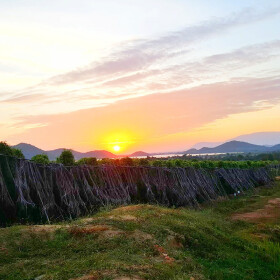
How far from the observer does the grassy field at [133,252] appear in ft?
18.6

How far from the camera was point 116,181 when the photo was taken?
15.9 m

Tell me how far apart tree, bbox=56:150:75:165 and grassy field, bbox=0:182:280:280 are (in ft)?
17.2

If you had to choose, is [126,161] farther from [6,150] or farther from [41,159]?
[6,150]

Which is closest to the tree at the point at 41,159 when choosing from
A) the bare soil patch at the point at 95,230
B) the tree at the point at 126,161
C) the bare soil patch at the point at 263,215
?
the bare soil patch at the point at 95,230

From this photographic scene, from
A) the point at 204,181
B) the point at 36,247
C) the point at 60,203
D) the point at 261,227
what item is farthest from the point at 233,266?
the point at 204,181

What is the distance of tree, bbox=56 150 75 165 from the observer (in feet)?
47.6

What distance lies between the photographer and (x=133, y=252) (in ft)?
22.3

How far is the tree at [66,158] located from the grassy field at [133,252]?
5252mm

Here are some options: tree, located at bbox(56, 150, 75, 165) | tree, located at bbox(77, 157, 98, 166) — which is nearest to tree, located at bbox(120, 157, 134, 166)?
tree, located at bbox(77, 157, 98, 166)

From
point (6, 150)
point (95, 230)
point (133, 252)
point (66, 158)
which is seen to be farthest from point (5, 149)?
point (133, 252)

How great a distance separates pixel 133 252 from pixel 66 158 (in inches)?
336

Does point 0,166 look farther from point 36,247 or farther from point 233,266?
point 233,266

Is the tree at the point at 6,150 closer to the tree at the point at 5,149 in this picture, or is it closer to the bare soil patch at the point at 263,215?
the tree at the point at 5,149

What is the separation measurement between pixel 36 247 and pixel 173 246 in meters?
3.22
